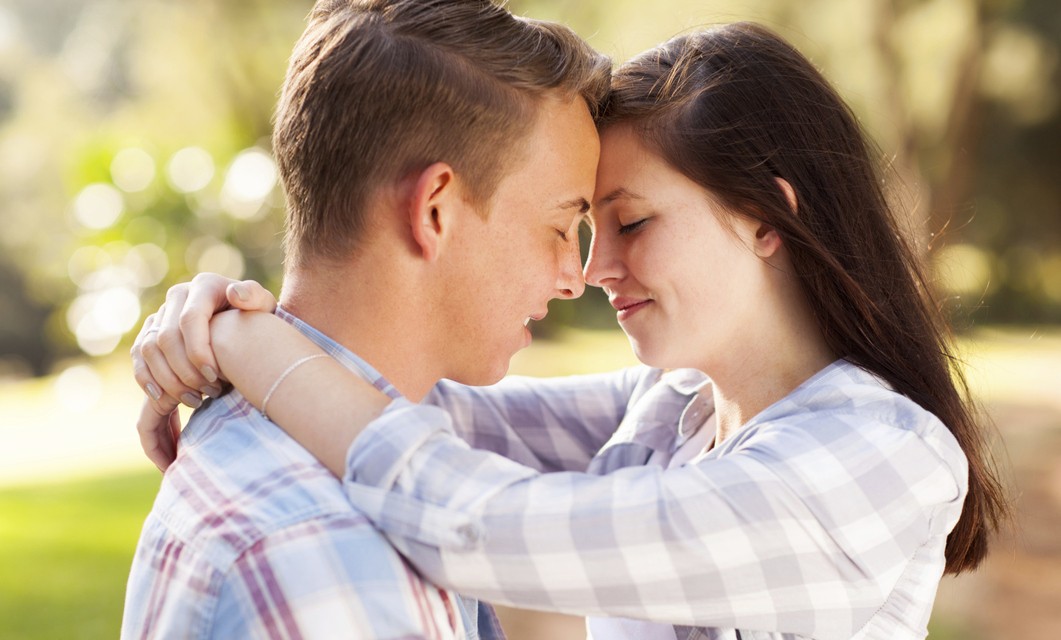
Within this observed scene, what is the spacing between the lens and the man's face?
1994 mm

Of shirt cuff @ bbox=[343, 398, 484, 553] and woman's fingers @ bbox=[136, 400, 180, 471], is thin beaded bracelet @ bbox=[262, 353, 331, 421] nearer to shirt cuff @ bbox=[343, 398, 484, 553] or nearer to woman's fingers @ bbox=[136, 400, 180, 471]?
shirt cuff @ bbox=[343, 398, 484, 553]

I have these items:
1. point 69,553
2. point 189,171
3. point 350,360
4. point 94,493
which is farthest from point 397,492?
point 189,171

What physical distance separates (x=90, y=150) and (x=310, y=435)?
10.1 metres

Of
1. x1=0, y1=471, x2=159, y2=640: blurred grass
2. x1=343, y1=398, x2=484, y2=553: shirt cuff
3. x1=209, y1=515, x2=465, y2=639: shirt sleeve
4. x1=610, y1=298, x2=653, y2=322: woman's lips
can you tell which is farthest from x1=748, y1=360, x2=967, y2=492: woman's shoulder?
x1=0, y1=471, x2=159, y2=640: blurred grass

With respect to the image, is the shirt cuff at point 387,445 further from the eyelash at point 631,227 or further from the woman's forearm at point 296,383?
the eyelash at point 631,227

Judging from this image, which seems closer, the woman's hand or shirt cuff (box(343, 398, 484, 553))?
shirt cuff (box(343, 398, 484, 553))

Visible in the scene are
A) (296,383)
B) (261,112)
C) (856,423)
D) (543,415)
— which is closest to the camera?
(296,383)

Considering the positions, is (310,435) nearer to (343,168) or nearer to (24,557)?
(343,168)

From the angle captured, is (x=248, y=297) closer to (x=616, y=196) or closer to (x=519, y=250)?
(x=519, y=250)

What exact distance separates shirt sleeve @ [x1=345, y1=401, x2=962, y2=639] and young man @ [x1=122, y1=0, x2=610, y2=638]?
0.13 meters

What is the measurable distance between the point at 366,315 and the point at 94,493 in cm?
795

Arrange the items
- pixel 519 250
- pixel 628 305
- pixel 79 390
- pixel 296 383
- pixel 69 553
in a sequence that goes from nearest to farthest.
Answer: pixel 296 383 → pixel 519 250 → pixel 628 305 → pixel 69 553 → pixel 79 390

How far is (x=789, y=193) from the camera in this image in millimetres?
2145

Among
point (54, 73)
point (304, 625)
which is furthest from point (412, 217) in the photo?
point (54, 73)
